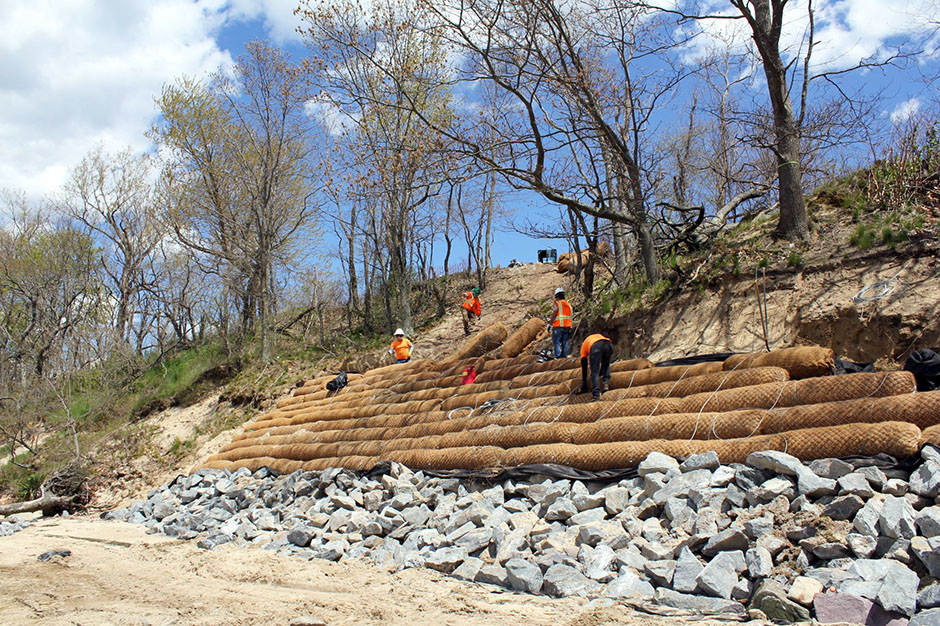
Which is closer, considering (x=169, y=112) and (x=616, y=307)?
→ (x=616, y=307)

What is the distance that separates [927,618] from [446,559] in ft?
10.6

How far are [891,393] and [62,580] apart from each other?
760cm

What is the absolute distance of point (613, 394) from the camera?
702 cm

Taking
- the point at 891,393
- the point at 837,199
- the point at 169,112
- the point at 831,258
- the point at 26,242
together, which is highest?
the point at 169,112

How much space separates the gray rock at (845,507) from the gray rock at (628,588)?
4.17 ft

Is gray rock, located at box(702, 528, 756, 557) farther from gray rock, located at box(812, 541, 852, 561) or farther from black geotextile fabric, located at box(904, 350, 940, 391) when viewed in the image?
black geotextile fabric, located at box(904, 350, 940, 391)

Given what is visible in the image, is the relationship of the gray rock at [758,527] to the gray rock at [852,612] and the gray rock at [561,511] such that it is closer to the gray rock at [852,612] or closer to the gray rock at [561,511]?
the gray rock at [852,612]

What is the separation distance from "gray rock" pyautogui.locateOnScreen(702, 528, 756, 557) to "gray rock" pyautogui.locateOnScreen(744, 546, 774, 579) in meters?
0.16

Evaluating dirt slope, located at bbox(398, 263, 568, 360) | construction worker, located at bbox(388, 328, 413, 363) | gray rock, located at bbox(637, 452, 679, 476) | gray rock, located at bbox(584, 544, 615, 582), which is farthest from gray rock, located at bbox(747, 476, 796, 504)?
dirt slope, located at bbox(398, 263, 568, 360)

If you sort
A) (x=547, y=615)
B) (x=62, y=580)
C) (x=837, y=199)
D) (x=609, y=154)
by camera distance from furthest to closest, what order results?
(x=609, y=154)
(x=837, y=199)
(x=62, y=580)
(x=547, y=615)

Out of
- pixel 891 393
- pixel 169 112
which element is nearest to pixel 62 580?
pixel 891 393

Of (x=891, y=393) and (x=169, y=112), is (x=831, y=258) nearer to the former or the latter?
(x=891, y=393)

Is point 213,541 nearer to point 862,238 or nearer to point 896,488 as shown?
point 896,488

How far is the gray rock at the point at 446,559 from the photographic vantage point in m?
5.01
